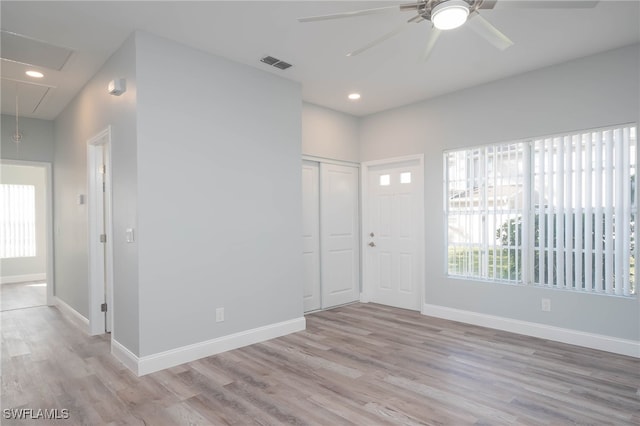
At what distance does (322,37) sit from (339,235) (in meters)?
2.91

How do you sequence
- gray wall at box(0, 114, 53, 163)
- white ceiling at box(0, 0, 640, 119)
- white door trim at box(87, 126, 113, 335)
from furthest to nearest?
gray wall at box(0, 114, 53, 163) < white door trim at box(87, 126, 113, 335) < white ceiling at box(0, 0, 640, 119)

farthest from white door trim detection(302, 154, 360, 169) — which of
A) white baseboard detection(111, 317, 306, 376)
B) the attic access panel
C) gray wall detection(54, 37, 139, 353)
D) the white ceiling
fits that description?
the attic access panel

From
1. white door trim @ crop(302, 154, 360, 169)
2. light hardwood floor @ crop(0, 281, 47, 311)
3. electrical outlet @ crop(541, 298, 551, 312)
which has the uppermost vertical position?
white door trim @ crop(302, 154, 360, 169)

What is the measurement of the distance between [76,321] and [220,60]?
3691mm

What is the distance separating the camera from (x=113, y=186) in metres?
3.43

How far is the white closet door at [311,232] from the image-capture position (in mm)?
4934

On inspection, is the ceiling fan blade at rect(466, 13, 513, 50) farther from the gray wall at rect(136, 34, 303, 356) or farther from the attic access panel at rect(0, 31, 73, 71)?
the attic access panel at rect(0, 31, 73, 71)

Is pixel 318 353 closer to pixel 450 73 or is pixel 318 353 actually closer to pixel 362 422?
pixel 362 422

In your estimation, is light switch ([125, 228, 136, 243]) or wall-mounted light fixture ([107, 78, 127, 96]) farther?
wall-mounted light fixture ([107, 78, 127, 96])

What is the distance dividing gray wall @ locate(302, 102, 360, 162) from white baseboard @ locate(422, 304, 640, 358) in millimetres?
2479

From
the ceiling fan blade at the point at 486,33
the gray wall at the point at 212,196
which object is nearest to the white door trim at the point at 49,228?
the gray wall at the point at 212,196

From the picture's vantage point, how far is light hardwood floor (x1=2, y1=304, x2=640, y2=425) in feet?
7.81

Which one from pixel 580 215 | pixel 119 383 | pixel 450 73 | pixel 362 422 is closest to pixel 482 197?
pixel 580 215

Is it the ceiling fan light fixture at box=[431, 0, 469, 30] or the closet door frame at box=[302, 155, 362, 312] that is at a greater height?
the ceiling fan light fixture at box=[431, 0, 469, 30]
